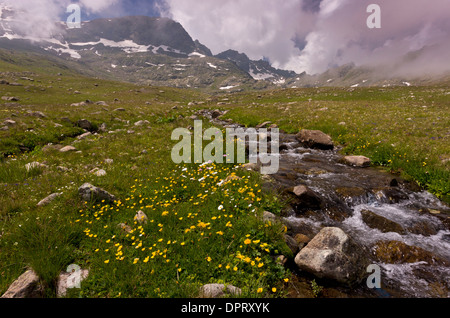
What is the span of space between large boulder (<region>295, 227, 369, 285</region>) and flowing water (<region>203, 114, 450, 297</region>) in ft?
1.23

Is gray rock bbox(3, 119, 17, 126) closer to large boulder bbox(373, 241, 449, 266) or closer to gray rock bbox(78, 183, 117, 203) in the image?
gray rock bbox(78, 183, 117, 203)

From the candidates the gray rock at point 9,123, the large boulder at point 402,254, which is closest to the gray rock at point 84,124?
the gray rock at point 9,123

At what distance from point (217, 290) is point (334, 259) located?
8.13 feet

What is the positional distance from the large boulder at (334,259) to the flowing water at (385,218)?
0.38 m

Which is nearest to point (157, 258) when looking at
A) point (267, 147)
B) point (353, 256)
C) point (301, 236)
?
point (301, 236)

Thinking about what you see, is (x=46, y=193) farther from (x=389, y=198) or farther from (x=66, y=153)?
(x=389, y=198)

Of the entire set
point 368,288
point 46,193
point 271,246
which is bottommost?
point 368,288

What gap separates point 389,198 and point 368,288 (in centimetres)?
506

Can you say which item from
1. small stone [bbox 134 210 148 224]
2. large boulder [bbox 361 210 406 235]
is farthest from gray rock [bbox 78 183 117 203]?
large boulder [bbox 361 210 406 235]

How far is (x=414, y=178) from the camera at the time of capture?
29.6 feet

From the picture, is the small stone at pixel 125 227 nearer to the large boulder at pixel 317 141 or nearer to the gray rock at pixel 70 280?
the gray rock at pixel 70 280

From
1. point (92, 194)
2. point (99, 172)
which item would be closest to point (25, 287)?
point (92, 194)

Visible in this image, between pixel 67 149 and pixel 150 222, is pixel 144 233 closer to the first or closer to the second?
pixel 150 222

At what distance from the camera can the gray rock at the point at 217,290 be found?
353cm
